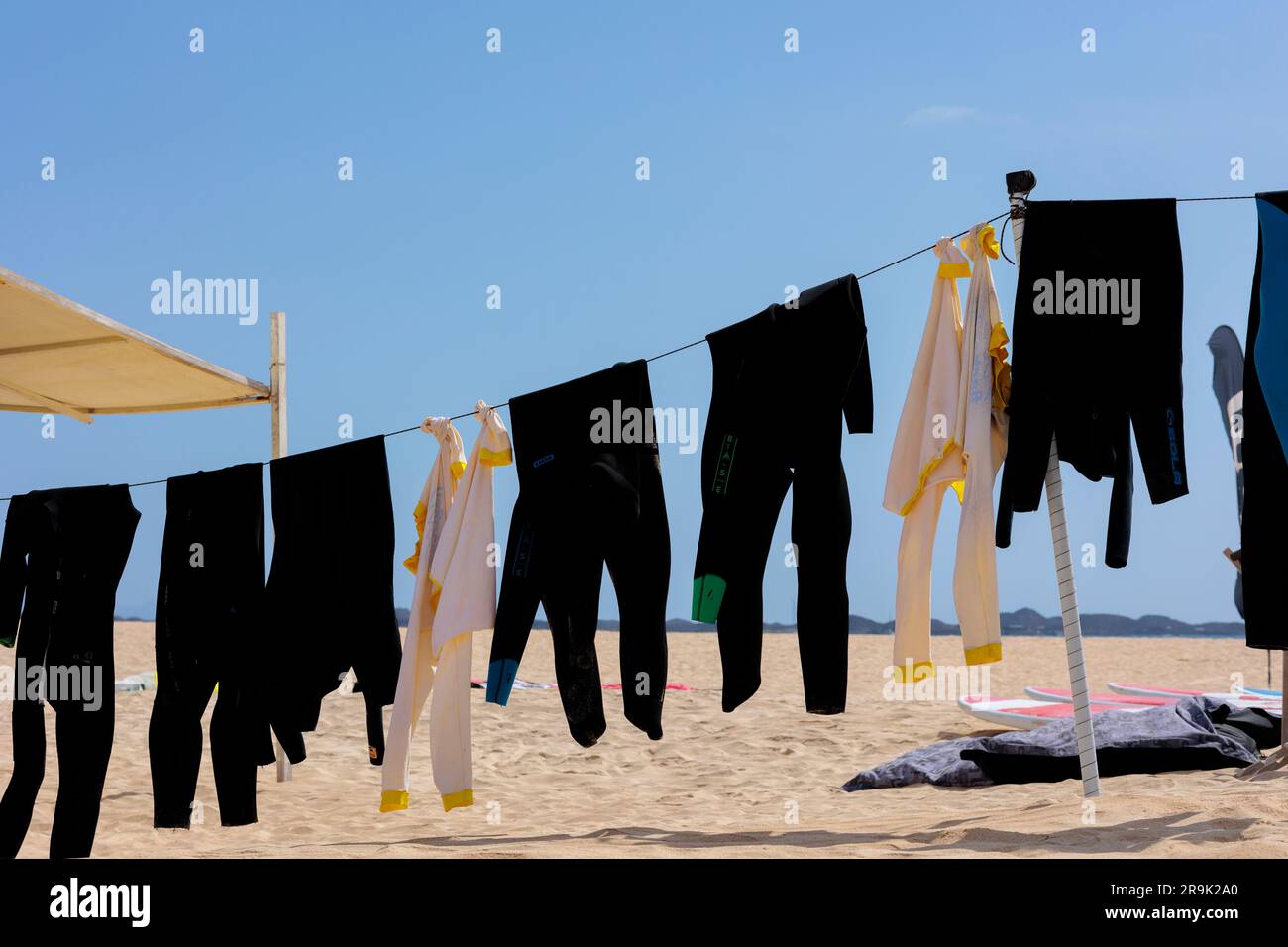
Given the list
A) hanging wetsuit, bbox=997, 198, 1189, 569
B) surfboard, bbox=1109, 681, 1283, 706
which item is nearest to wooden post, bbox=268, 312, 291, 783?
hanging wetsuit, bbox=997, 198, 1189, 569

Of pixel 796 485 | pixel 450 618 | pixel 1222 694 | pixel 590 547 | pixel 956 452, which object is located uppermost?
pixel 956 452

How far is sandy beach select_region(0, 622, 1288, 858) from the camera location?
4.00m

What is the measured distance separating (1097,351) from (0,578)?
4854 millimetres

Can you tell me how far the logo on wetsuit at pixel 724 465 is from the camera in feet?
A: 14.5

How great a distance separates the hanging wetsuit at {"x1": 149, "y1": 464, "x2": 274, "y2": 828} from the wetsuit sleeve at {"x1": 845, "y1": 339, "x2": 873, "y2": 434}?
102 inches

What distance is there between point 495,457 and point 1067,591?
7.41 feet

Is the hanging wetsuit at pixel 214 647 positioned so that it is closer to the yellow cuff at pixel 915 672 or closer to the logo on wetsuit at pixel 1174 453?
the yellow cuff at pixel 915 672

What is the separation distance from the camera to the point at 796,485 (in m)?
4.39

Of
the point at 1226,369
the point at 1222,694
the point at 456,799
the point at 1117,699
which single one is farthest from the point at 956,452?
the point at 1117,699

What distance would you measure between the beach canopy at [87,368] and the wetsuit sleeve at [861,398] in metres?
3.47

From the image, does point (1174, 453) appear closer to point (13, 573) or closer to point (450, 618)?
point (450, 618)

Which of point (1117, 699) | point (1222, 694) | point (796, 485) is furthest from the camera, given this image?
point (1117, 699)
